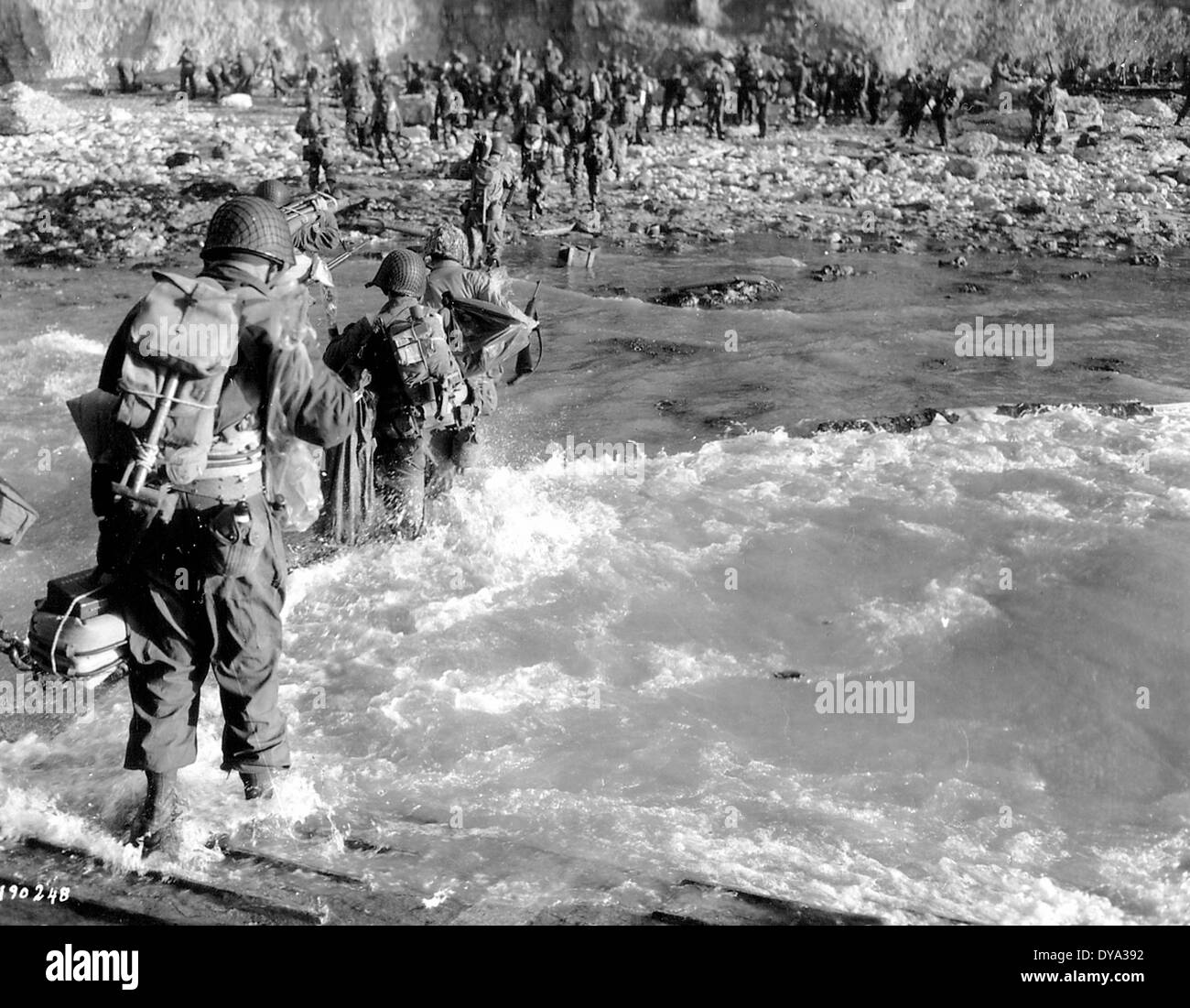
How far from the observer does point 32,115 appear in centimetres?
2416

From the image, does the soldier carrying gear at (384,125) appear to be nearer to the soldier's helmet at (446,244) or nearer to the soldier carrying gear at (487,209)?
the soldier carrying gear at (487,209)

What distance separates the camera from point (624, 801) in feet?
13.7

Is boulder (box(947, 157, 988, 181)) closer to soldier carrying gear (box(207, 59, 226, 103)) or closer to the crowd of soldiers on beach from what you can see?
the crowd of soldiers on beach

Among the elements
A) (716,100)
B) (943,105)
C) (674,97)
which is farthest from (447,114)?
(943,105)

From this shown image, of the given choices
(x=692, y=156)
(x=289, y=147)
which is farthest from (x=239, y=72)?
(x=692, y=156)

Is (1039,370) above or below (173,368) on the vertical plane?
below

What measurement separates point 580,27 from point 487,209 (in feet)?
74.1

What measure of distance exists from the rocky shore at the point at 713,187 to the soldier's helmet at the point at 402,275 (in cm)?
859

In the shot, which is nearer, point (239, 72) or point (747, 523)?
point (747, 523)

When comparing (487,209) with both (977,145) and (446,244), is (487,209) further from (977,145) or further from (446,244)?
(977,145)

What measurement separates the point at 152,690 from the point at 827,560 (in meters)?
3.80

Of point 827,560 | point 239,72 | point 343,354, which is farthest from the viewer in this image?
point 239,72

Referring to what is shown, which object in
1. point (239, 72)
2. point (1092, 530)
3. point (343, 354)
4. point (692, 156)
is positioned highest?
point (239, 72)

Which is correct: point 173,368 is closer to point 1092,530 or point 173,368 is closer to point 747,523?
point 747,523
